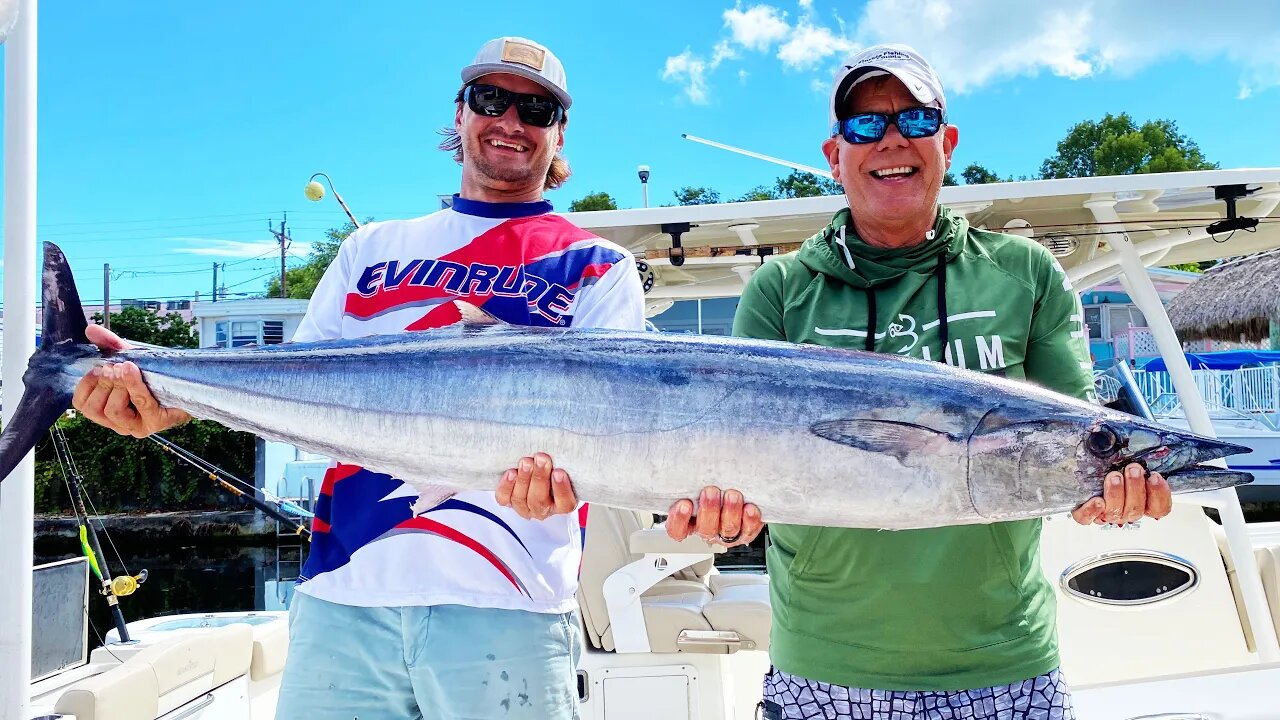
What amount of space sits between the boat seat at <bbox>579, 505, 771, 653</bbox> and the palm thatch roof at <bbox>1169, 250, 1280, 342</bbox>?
884 inches

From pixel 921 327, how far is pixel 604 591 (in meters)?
2.46

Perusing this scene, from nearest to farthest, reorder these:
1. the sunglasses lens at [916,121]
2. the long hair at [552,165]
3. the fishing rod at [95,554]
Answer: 1. the sunglasses lens at [916,121]
2. the long hair at [552,165]
3. the fishing rod at [95,554]

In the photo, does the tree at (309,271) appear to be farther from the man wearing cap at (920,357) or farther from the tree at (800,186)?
the man wearing cap at (920,357)

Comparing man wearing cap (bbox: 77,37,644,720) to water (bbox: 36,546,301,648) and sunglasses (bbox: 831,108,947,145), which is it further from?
water (bbox: 36,546,301,648)

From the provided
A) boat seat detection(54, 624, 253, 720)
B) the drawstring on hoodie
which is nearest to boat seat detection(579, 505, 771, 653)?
boat seat detection(54, 624, 253, 720)

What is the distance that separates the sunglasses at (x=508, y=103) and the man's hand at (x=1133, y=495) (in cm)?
180

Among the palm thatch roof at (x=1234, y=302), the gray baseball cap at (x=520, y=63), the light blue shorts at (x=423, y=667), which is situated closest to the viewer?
the light blue shorts at (x=423, y=667)

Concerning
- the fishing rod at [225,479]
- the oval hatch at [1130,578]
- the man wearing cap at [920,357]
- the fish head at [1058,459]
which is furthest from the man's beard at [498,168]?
the oval hatch at [1130,578]

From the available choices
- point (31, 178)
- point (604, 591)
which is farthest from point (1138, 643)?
point (31, 178)

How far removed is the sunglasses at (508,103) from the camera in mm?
2672

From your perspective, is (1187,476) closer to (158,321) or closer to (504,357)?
(504,357)

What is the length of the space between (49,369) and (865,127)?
2158 mm

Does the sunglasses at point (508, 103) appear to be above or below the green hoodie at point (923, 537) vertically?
above

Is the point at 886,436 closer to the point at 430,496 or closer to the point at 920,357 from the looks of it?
the point at 920,357
